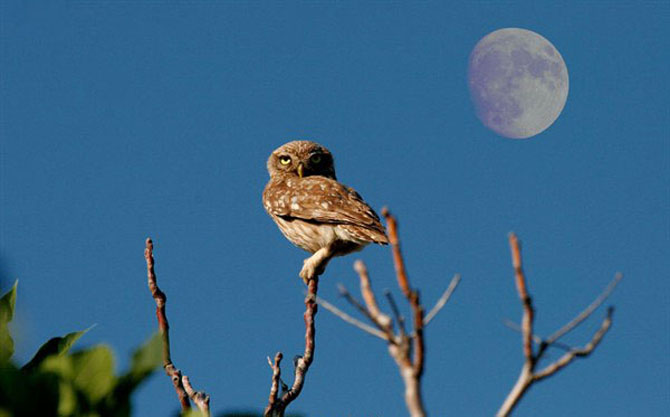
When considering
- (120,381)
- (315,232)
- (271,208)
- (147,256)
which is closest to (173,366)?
(147,256)

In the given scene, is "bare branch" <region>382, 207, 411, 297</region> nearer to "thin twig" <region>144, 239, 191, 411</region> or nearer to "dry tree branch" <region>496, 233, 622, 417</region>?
"dry tree branch" <region>496, 233, 622, 417</region>

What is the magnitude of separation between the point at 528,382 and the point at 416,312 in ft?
1.45

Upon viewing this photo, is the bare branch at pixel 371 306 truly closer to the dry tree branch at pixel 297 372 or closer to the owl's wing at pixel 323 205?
the dry tree branch at pixel 297 372

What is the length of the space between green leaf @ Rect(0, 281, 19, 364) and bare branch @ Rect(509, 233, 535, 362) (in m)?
1.67

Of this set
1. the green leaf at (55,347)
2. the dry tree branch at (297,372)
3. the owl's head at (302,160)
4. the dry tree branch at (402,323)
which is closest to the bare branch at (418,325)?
the dry tree branch at (402,323)

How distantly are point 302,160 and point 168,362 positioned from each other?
23.6 feet

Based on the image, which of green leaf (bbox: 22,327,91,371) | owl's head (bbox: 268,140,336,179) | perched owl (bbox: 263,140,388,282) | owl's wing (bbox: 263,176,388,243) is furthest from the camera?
owl's head (bbox: 268,140,336,179)

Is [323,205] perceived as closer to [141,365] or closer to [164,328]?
[164,328]

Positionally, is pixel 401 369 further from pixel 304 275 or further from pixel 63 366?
pixel 304 275

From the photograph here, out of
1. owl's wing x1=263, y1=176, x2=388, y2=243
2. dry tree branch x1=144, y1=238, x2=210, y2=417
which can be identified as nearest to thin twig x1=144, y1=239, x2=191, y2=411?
dry tree branch x1=144, y1=238, x2=210, y2=417

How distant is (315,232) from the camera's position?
10172 millimetres

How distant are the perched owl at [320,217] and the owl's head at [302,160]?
1.23ft

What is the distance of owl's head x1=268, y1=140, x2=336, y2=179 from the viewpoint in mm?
12430

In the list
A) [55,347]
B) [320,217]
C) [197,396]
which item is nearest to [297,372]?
[197,396]
